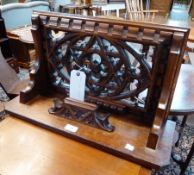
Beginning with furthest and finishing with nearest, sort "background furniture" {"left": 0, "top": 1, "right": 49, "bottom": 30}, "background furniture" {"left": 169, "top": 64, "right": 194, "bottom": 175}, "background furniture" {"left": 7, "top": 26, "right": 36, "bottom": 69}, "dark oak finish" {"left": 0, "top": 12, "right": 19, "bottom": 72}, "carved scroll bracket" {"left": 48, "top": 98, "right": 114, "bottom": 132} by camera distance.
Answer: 1. "background furniture" {"left": 0, "top": 1, "right": 49, "bottom": 30}
2. "background furniture" {"left": 7, "top": 26, "right": 36, "bottom": 69}
3. "dark oak finish" {"left": 0, "top": 12, "right": 19, "bottom": 72}
4. "background furniture" {"left": 169, "top": 64, "right": 194, "bottom": 175}
5. "carved scroll bracket" {"left": 48, "top": 98, "right": 114, "bottom": 132}

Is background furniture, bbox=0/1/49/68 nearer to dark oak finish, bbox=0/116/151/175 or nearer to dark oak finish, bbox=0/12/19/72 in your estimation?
dark oak finish, bbox=0/12/19/72

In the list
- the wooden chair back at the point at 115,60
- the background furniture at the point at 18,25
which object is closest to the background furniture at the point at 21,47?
the background furniture at the point at 18,25

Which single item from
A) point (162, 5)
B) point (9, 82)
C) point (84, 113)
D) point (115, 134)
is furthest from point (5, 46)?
point (162, 5)

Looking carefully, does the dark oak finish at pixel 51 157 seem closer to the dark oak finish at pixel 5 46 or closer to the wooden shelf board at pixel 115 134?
the wooden shelf board at pixel 115 134

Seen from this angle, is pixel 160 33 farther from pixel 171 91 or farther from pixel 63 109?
pixel 63 109

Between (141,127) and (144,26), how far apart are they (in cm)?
33

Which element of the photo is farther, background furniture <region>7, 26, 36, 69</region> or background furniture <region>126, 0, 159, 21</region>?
background furniture <region>126, 0, 159, 21</region>

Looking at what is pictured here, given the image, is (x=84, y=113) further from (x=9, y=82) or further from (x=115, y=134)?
(x=9, y=82)

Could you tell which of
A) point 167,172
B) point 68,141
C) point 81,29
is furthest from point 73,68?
point 167,172

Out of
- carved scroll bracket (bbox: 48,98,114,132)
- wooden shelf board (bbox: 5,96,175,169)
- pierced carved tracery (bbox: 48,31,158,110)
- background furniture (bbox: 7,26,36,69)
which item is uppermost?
pierced carved tracery (bbox: 48,31,158,110)

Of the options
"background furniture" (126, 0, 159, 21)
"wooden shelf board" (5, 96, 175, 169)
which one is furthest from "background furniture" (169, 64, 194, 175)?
"background furniture" (126, 0, 159, 21)

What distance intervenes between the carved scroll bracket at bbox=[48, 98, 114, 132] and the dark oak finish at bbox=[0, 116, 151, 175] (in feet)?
0.26

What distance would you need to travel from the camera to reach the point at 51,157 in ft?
1.99

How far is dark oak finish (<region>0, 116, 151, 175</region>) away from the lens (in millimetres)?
569
